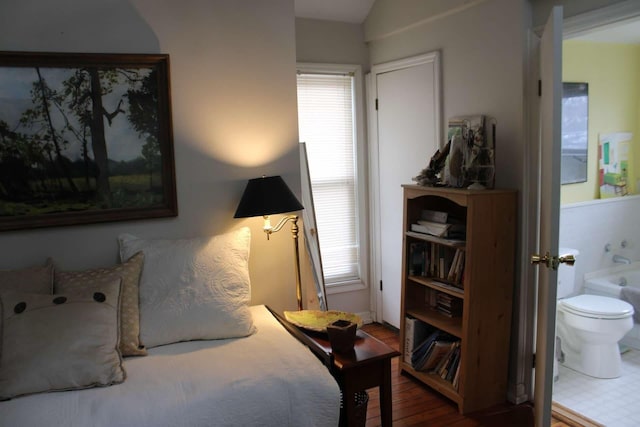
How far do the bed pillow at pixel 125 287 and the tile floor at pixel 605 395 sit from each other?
95.5 inches

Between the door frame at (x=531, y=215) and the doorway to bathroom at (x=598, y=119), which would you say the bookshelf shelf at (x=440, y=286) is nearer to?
the door frame at (x=531, y=215)

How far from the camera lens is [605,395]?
301 centimetres

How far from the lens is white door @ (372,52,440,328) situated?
11.1ft

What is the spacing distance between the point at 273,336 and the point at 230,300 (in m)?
0.26

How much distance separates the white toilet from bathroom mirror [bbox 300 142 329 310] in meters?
1.65

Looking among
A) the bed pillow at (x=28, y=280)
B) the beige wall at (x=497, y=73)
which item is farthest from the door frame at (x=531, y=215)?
the bed pillow at (x=28, y=280)

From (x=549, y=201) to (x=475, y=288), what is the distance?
2.42ft

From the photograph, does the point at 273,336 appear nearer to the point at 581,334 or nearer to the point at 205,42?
the point at 205,42

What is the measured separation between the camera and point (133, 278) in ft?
7.41

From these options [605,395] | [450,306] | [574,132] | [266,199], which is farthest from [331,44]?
[605,395]

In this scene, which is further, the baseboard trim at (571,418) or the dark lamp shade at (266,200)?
the baseboard trim at (571,418)

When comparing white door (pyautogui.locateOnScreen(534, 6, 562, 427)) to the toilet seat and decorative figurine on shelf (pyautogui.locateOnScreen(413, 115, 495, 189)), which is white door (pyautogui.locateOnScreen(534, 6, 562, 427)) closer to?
decorative figurine on shelf (pyautogui.locateOnScreen(413, 115, 495, 189))

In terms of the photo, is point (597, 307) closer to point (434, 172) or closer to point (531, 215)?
point (531, 215)

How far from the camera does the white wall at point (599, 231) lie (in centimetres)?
387
